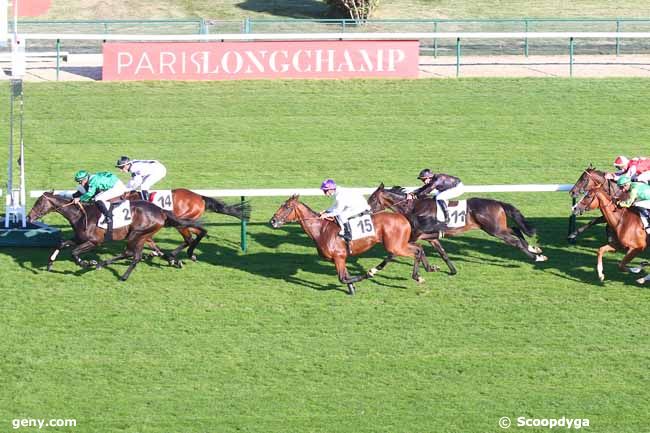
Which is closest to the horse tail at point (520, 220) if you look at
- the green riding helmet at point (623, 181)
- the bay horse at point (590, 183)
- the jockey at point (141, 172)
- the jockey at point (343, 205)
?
the bay horse at point (590, 183)

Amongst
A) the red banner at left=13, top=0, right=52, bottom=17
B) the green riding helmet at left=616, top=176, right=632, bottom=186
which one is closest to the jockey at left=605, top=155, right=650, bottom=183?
the green riding helmet at left=616, top=176, right=632, bottom=186

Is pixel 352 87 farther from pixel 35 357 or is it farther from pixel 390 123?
pixel 35 357

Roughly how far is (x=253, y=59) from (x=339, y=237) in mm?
9469

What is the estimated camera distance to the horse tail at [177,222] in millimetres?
13469

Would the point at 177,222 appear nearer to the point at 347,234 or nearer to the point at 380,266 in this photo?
the point at 347,234

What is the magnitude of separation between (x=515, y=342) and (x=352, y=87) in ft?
34.7

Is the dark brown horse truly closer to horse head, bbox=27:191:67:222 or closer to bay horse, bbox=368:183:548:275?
horse head, bbox=27:191:67:222

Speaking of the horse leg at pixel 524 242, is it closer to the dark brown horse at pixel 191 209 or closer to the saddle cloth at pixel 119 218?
the dark brown horse at pixel 191 209

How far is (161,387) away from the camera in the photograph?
1045cm
